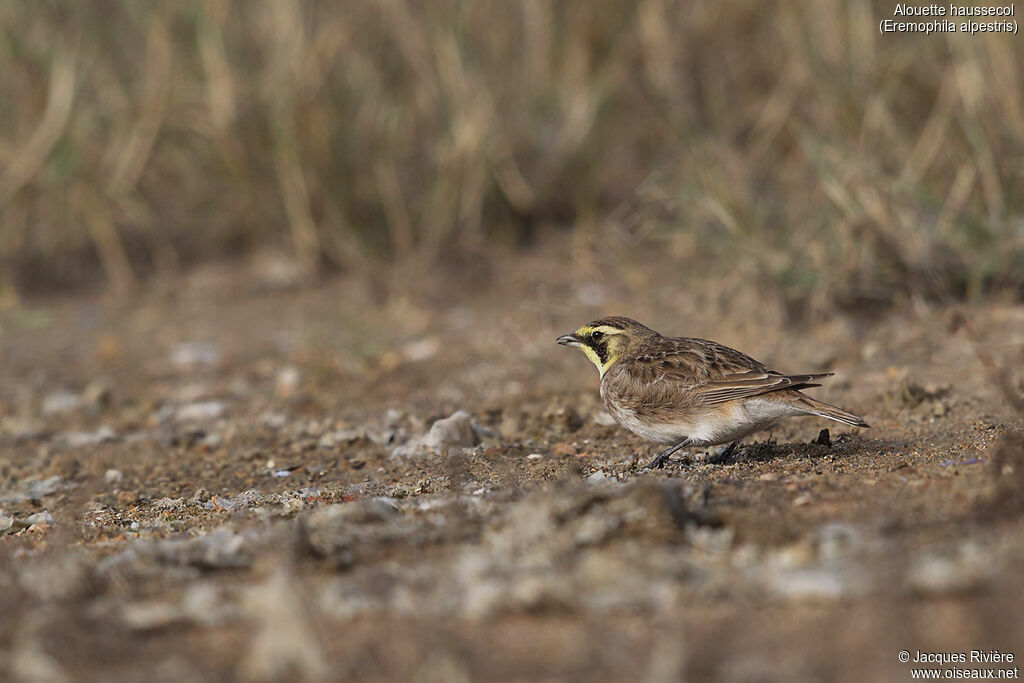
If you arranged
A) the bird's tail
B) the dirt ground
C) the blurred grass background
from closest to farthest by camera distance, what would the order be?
1. the dirt ground
2. the bird's tail
3. the blurred grass background

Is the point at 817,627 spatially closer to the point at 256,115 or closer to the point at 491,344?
the point at 491,344

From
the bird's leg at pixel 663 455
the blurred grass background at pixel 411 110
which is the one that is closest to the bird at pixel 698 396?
the bird's leg at pixel 663 455

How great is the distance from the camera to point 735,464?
4258mm

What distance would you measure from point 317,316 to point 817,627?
593cm

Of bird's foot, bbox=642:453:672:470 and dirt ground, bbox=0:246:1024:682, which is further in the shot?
bird's foot, bbox=642:453:672:470

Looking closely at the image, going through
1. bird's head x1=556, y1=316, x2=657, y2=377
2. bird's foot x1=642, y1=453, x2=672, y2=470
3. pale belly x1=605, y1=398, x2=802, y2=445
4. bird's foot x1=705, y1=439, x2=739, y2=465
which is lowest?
bird's foot x1=705, y1=439, x2=739, y2=465

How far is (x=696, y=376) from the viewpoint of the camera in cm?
444

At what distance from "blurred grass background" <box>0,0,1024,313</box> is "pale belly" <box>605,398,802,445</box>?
9.18 feet

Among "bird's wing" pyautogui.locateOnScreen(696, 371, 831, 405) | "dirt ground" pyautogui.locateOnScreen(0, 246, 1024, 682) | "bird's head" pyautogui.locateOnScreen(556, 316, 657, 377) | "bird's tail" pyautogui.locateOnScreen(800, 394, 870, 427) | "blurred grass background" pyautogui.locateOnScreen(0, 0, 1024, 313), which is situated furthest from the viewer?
"blurred grass background" pyautogui.locateOnScreen(0, 0, 1024, 313)

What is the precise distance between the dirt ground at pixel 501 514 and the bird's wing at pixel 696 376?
0.87 feet

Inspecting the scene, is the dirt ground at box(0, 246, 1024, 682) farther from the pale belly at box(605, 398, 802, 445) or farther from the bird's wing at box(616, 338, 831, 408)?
the bird's wing at box(616, 338, 831, 408)

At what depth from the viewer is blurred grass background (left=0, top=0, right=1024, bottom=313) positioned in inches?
307

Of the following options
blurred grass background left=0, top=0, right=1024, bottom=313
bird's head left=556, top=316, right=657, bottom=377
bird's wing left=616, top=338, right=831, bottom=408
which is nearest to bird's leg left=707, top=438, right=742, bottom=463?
bird's wing left=616, top=338, right=831, bottom=408

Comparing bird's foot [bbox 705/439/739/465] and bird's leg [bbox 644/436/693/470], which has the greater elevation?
bird's leg [bbox 644/436/693/470]
